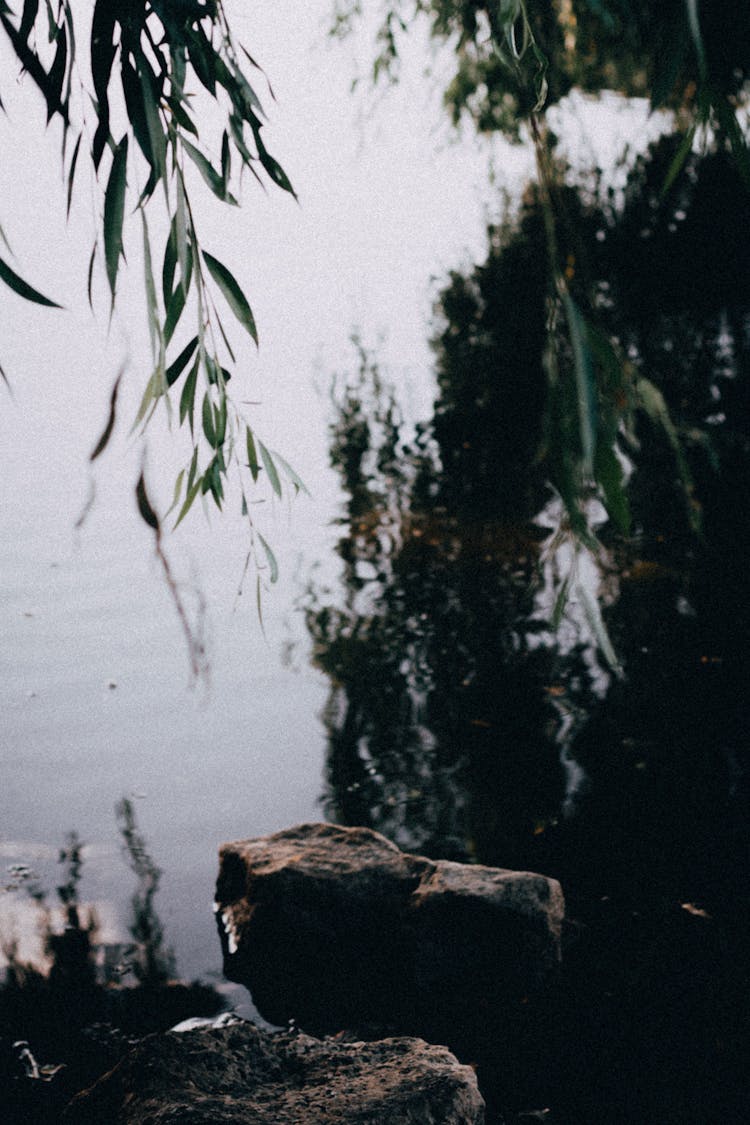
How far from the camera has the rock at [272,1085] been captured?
6.19 feet

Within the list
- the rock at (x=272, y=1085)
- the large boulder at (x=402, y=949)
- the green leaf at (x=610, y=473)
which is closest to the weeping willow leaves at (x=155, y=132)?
the green leaf at (x=610, y=473)

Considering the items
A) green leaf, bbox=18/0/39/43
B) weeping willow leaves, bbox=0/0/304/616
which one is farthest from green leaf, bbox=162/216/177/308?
green leaf, bbox=18/0/39/43

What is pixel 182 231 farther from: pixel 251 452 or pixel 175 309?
pixel 251 452

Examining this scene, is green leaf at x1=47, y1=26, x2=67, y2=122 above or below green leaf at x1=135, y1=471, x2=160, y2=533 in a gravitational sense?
above

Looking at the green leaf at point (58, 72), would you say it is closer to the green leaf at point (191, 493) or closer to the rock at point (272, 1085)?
the green leaf at point (191, 493)

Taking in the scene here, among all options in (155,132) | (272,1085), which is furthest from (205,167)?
(272,1085)

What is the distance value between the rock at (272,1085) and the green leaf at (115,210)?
1.45m

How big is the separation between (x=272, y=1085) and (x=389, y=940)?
906mm

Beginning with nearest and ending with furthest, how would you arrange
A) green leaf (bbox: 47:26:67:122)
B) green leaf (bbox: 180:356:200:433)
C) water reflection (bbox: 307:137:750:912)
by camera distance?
green leaf (bbox: 47:26:67:122) → green leaf (bbox: 180:356:200:433) → water reflection (bbox: 307:137:750:912)

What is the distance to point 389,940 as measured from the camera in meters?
2.95

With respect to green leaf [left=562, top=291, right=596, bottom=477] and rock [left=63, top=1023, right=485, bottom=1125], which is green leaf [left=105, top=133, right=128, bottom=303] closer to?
green leaf [left=562, top=291, right=596, bottom=477]

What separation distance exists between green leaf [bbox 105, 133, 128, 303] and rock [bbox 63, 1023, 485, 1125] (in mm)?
1449

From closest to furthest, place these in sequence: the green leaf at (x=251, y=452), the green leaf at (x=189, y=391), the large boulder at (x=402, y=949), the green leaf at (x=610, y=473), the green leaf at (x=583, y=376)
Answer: the green leaf at (x=583, y=376) → the green leaf at (x=610, y=473) → the green leaf at (x=189, y=391) → the green leaf at (x=251, y=452) → the large boulder at (x=402, y=949)

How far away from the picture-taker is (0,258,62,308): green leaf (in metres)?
1.59
